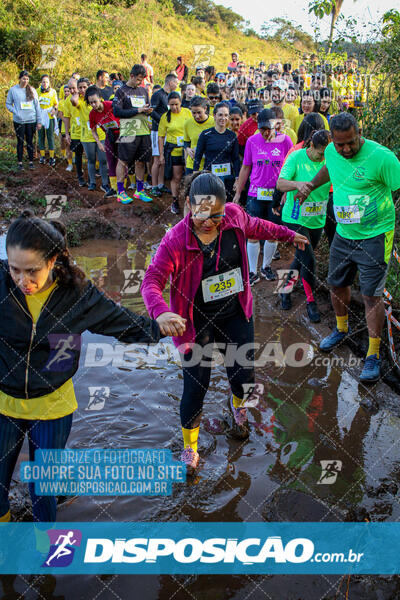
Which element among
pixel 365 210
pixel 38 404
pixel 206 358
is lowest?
pixel 206 358

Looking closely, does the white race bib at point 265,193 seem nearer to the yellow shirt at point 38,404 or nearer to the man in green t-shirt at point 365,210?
the man in green t-shirt at point 365,210

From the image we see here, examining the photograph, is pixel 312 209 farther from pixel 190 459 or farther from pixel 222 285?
pixel 190 459

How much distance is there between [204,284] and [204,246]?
0.25m

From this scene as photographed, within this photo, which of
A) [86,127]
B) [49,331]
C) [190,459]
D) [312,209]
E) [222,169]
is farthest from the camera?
[86,127]

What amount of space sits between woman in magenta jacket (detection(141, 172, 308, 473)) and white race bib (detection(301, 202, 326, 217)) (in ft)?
6.20

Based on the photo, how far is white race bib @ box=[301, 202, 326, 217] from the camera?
5309 mm

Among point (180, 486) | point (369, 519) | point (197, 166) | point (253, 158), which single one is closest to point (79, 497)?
point (180, 486)

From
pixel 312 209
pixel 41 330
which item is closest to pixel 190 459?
pixel 41 330

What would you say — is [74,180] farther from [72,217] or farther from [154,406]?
[154,406]

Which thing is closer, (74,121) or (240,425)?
(240,425)

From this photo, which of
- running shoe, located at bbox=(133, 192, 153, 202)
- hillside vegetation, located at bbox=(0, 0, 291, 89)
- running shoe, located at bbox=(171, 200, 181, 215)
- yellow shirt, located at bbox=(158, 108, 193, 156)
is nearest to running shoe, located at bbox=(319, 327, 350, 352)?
running shoe, located at bbox=(171, 200, 181, 215)

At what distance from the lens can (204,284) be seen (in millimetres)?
3098

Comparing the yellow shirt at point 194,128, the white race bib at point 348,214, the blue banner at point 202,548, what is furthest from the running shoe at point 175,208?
the blue banner at point 202,548

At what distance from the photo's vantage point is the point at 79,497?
10.8ft
